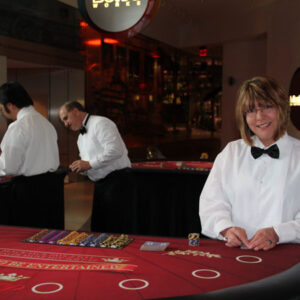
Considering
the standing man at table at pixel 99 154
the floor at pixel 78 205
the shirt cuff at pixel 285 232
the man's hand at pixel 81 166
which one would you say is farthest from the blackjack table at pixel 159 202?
the shirt cuff at pixel 285 232

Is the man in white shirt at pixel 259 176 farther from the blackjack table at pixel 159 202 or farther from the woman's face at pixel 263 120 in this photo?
the blackjack table at pixel 159 202

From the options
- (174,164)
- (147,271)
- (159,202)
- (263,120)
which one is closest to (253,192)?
(263,120)

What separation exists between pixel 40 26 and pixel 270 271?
798cm

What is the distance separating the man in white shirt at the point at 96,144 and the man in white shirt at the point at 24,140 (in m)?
0.27

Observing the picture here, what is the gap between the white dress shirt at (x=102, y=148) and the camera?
4250mm

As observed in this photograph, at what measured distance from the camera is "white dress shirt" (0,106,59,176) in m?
4.05

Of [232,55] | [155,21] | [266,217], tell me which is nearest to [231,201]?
[266,217]

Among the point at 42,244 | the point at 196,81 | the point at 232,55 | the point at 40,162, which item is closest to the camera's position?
the point at 42,244

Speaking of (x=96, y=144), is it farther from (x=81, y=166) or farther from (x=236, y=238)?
(x=236, y=238)

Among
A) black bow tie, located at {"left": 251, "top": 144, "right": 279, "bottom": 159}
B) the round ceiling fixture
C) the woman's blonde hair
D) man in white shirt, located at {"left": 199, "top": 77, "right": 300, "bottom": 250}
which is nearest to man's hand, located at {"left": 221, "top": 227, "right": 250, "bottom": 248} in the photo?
man in white shirt, located at {"left": 199, "top": 77, "right": 300, "bottom": 250}

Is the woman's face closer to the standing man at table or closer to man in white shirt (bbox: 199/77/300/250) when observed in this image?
man in white shirt (bbox: 199/77/300/250)

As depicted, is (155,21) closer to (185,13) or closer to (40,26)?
(185,13)

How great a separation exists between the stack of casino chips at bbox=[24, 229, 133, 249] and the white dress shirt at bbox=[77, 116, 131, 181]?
223 centimetres

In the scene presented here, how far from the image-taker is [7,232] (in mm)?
2107
